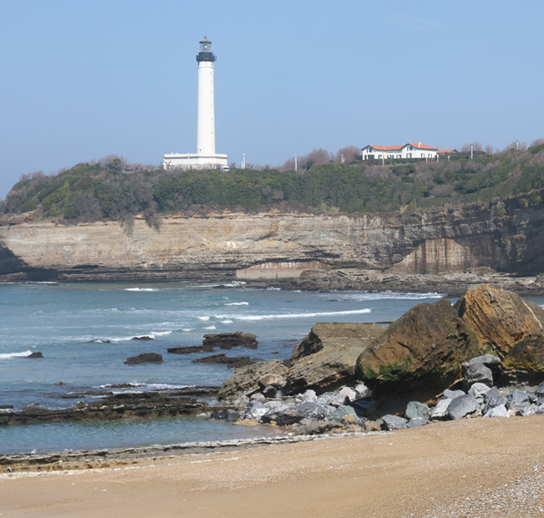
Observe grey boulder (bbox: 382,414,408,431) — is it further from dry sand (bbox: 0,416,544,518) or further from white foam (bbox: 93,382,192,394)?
white foam (bbox: 93,382,192,394)

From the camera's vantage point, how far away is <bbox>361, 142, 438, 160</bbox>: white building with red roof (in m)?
96.8

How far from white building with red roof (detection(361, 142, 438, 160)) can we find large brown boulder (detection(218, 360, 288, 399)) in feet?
265

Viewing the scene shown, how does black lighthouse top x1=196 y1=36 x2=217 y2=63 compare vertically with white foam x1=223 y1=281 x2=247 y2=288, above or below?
above

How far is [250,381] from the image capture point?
1691 centimetres

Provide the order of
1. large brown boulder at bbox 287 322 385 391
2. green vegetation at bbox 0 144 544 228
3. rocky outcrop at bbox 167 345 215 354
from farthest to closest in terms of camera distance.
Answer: green vegetation at bbox 0 144 544 228 → rocky outcrop at bbox 167 345 215 354 → large brown boulder at bbox 287 322 385 391

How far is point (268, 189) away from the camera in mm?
72812

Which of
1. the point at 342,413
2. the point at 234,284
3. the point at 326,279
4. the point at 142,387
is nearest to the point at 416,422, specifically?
the point at 342,413

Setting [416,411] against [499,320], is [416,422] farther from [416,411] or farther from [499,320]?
[499,320]

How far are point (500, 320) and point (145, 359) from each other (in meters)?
13.5

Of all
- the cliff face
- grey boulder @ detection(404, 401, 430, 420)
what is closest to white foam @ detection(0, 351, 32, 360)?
grey boulder @ detection(404, 401, 430, 420)

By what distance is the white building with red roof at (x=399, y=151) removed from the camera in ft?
318

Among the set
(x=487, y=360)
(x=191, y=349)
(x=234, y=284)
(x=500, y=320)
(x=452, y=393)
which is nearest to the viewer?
(x=452, y=393)

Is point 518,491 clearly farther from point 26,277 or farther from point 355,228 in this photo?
point 26,277

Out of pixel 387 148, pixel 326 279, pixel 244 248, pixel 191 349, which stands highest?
pixel 387 148
